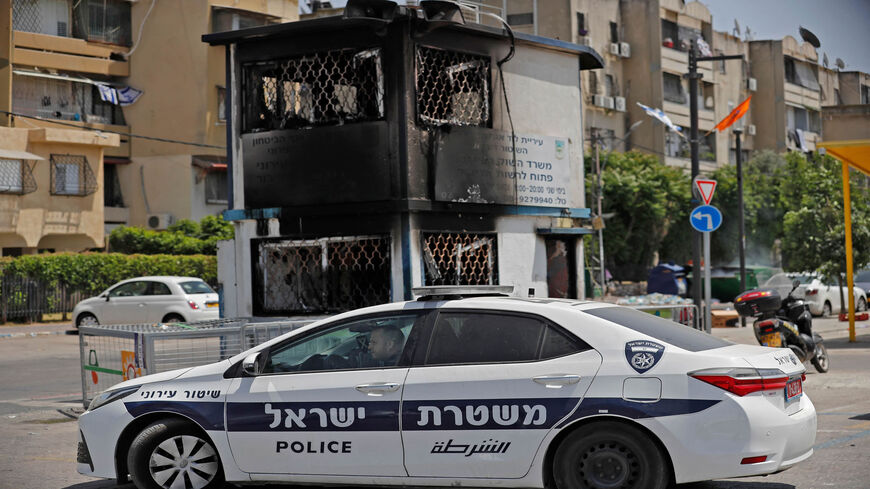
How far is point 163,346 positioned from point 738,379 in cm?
670

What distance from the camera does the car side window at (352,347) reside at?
6781 millimetres

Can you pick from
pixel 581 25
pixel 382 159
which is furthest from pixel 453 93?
pixel 581 25

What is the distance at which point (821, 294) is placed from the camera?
31.8 meters

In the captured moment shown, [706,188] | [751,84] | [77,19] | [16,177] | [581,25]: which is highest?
[581,25]

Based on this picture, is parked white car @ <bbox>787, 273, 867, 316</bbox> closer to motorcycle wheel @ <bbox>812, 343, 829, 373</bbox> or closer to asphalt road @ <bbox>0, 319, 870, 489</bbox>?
asphalt road @ <bbox>0, 319, 870, 489</bbox>

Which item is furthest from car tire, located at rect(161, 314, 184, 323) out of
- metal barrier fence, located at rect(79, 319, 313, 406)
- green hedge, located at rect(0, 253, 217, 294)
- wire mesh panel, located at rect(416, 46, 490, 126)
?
wire mesh panel, located at rect(416, 46, 490, 126)

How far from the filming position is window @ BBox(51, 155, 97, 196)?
39.6 m

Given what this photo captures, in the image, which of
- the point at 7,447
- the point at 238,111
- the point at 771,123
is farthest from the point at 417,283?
the point at 771,123

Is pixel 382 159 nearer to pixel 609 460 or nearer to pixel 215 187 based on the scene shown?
pixel 609 460

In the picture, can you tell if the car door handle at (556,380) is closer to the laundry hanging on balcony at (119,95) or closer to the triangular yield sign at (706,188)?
the triangular yield sign at (706,188)

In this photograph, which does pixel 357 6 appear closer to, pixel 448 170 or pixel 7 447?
pixel 448 170

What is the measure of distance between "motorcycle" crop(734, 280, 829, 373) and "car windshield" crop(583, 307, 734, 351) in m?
8.05

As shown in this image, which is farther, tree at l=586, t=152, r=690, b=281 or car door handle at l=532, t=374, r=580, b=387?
tree at l=586, t=152, r=690, b=281

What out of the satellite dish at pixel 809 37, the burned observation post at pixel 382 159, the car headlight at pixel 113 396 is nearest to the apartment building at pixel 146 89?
the burned observation post at pixel 382 159
